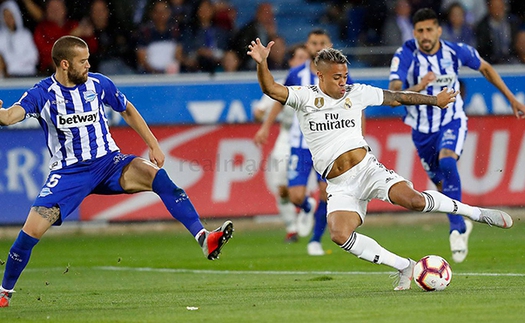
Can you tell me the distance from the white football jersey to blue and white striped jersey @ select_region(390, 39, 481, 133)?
239 centimetres

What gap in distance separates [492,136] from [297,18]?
4710mm

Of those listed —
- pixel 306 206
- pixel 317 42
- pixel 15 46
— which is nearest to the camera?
pixel 317 42

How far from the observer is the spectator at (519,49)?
666 inches

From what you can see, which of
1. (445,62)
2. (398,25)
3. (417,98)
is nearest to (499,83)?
(445,62)

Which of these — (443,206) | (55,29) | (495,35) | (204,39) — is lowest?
(495,35)

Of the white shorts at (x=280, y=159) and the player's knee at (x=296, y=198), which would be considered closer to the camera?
the player's knee at (x=296, y=198)

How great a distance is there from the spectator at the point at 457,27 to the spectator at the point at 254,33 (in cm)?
291

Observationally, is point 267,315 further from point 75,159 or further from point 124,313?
point 75,159

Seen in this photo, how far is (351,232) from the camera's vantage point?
317 inches

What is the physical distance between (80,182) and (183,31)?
8866mm

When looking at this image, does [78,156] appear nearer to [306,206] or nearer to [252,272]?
[252,272]

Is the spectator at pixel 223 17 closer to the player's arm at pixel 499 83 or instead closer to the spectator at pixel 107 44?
the spectator at pixel 107 44

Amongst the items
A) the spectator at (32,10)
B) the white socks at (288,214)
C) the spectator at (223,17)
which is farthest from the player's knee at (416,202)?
the spectator at (32,10)

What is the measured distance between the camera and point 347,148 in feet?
27.8
